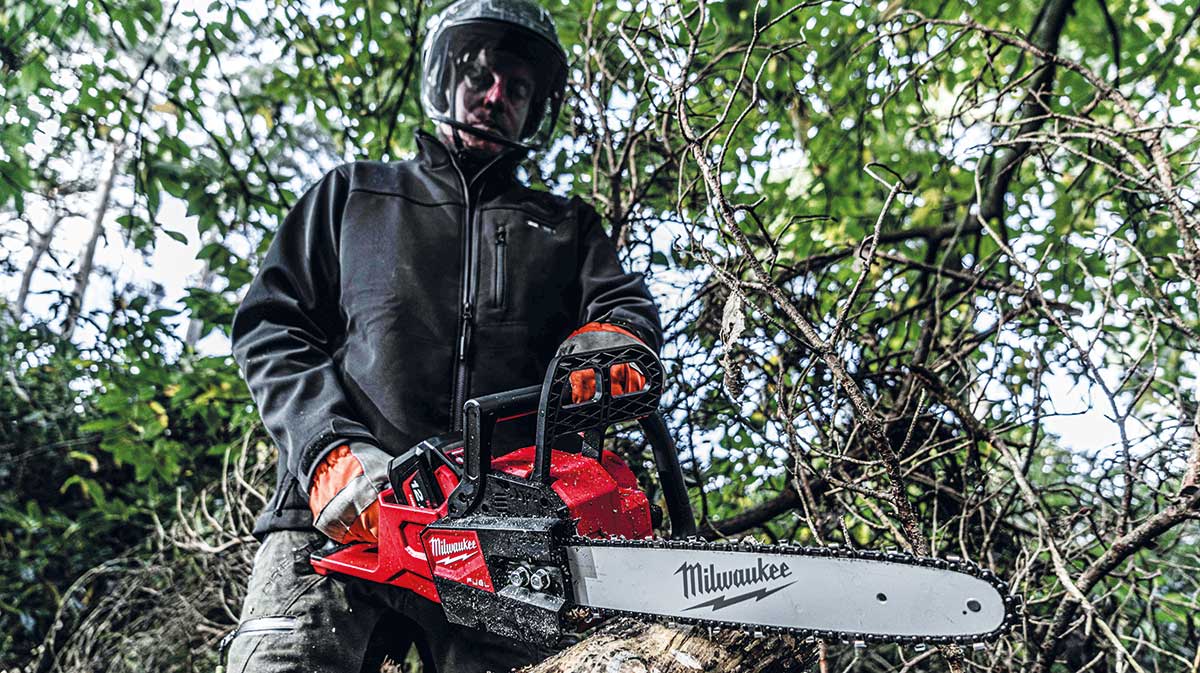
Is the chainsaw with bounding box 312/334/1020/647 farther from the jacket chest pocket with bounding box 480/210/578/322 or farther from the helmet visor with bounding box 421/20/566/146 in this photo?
the helmet visor with bounding box 421/20/566/146

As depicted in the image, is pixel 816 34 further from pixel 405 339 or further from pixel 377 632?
pixel 377 632

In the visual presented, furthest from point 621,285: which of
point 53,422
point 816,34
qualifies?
point 53,422

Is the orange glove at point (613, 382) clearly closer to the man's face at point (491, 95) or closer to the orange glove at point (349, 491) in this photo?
the orange glove at point (349, 491)

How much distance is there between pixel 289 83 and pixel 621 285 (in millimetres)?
2575

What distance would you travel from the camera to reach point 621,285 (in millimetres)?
2174

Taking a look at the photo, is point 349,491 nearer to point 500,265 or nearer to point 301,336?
point 301,336

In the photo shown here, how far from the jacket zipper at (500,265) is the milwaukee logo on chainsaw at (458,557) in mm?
739

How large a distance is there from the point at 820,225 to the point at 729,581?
2.39 metres

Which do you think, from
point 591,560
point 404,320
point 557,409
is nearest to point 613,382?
point 557,409

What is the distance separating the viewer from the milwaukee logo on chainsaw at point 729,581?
1.28m

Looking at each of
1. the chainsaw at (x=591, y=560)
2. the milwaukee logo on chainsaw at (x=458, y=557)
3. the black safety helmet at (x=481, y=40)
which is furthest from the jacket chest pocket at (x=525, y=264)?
the milwaukee logo on chainsaw at (x=458, y=557)

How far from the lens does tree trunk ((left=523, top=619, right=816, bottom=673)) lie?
1350mm

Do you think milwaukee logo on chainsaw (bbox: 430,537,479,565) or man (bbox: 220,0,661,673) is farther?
man (bbox: 220,0,661,673)

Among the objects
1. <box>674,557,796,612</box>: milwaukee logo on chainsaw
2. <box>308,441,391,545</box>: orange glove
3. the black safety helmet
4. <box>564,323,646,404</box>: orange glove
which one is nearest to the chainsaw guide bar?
<box>674,557,796,612</box>: milwaukee logo on chainsaw
